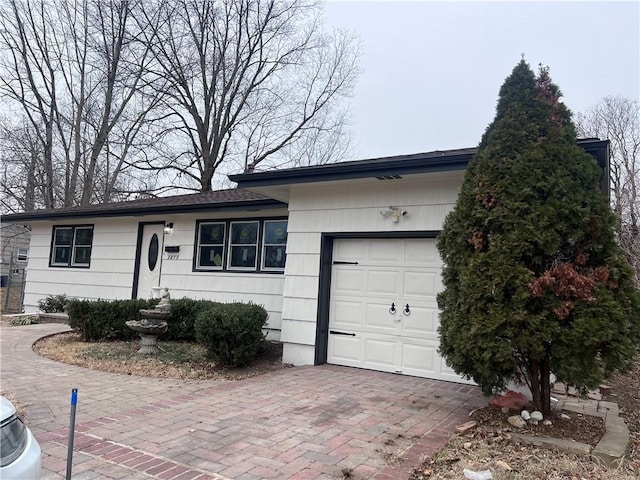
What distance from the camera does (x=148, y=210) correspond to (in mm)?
10164

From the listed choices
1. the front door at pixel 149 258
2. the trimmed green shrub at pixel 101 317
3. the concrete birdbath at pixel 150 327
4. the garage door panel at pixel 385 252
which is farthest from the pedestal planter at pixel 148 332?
the garage door panel at pixel 385 252

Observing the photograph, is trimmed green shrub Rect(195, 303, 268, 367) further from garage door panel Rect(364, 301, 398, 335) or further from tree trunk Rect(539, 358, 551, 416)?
tree trunk Rect(539, 358, 551, 416)

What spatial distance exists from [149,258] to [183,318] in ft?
9.63

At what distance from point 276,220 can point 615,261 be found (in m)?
6.11

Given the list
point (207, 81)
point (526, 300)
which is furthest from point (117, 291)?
point (207, 81)

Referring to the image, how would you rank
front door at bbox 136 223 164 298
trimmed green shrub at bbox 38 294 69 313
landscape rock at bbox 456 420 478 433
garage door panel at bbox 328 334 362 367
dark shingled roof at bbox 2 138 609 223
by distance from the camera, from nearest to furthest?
landscape rock at bbox 456 420 478 433 → dark shingled roof at bbox 2 138 609 223 → garage door panel at bbox 328 334 362 367 → front door at bbox 136 223 164 298 → trimmed green shrub at bbox 38 294 69 313

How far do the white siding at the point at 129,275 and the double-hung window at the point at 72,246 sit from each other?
184 millimetres

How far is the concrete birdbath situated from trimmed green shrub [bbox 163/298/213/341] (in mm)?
709

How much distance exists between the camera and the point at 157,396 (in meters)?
4.93

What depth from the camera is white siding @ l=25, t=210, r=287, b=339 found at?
8.84 m

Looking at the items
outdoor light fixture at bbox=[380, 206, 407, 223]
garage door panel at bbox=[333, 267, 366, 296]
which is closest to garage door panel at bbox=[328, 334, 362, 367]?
garage door panel at bbox=[333, 267, 366, 296]

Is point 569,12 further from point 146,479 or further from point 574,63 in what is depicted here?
point 146,479

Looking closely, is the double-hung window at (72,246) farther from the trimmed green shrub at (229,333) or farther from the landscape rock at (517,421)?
the landscape rock at (517,421)

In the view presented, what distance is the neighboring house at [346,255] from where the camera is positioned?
6152mm
